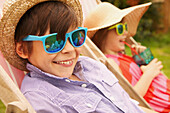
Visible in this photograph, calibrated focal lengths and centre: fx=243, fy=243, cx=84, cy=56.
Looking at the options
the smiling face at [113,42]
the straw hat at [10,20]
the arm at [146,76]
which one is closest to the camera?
the straw hat at [10,20]

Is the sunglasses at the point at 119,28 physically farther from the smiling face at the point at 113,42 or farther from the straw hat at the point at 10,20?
the straw hat at the point at 10,20

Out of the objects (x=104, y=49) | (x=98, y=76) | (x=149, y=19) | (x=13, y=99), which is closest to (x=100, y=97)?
(x=98, y=76)

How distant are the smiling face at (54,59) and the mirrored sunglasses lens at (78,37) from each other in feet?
0.12

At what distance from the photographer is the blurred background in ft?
24.8

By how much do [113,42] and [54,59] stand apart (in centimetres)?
122

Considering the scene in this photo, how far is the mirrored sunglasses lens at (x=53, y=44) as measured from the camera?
4.66ft

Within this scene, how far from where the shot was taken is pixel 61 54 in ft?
4.93

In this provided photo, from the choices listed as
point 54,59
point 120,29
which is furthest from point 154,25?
point 54,59

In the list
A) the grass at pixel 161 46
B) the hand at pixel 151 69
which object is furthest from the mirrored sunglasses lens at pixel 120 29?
the grass at pixel 161 46

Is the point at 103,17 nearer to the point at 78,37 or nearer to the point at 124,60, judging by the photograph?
the point at 124,60

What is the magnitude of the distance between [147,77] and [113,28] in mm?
618

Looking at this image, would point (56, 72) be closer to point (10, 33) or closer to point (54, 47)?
point (54, 47)

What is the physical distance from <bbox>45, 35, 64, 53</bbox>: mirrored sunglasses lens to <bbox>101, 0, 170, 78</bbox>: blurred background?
6078mm

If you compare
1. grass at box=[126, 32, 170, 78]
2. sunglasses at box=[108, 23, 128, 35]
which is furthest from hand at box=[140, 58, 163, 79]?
grass at box=[126, 32, 170, 78]
